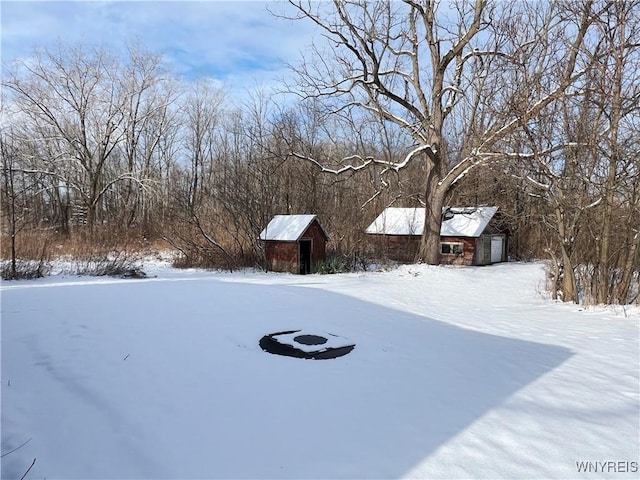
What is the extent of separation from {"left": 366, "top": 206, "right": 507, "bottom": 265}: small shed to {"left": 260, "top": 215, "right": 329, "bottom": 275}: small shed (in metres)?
5.82

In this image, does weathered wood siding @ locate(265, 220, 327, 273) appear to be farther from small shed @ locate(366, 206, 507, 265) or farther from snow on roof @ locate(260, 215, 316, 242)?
small shed @ locate(366, 206, 507, 265)

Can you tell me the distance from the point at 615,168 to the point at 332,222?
1293cm

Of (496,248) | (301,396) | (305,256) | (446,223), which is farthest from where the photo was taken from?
(496,248)

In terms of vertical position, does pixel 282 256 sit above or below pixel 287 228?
below

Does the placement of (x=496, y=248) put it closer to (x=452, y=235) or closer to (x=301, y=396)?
(x=452, y=235)

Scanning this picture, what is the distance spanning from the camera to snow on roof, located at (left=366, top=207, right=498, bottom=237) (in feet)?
70.9

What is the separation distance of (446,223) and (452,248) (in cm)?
158

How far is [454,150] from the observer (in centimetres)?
2341

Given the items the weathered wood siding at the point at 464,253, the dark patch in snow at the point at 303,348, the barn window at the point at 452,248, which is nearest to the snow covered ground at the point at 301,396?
the dark patch in snow at the point at 303,348

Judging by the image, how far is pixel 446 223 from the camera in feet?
74.5

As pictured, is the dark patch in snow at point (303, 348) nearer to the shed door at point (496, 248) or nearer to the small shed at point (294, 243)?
the small shed at point (294, 243)

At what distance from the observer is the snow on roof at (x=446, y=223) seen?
70.9 feet

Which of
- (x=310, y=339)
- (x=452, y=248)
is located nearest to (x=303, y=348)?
(x=310, y=339)

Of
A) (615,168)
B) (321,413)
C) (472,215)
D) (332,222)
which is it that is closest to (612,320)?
(615,168)
